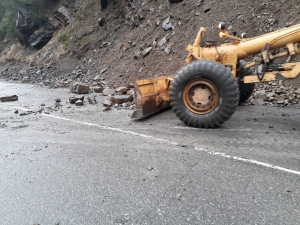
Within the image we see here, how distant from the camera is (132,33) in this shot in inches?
650

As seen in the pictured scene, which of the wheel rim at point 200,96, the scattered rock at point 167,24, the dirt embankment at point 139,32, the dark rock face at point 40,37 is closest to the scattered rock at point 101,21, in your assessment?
the dirt embankment at point 139,32

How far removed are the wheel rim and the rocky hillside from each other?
375 cm

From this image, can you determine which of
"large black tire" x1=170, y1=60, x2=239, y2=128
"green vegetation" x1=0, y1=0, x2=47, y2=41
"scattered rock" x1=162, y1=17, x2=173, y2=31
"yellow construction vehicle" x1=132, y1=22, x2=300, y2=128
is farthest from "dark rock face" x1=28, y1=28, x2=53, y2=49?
"large black tire" x1=170, y1=60, x2=239, y2=128

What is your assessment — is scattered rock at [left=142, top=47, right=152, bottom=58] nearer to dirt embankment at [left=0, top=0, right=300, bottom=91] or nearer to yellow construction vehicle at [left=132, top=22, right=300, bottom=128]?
dirt embankment at [left=0, top=0, right=300, bottom=91]

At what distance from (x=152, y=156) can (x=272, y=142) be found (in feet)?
6.42

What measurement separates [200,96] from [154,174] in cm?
242

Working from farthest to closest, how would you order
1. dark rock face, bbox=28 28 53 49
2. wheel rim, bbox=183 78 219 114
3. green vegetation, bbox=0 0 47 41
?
green vegetation, bbox=0 0 47 41
dark rock face, bbox=28 28 53 49
wheel rim, bbox=183 78 219 114

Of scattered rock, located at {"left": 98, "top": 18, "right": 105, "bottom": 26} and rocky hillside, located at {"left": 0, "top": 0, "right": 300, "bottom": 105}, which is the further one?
scattered rock, located at {"left": 98, "top": 18, "right": 105, "bottom": 26}

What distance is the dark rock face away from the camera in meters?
26.8

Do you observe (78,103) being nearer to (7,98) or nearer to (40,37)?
(7,98)

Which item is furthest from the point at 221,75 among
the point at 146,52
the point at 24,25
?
the point at 24,25

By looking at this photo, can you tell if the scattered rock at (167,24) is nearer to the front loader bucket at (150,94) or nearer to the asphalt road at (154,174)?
the front loader bucket at (150,94)

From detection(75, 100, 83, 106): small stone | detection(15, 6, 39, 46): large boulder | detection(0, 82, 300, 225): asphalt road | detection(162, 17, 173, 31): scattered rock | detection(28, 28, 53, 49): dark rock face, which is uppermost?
detection(15, 6, 39, 46): large boulder

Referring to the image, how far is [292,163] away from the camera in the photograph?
11.1 feet
